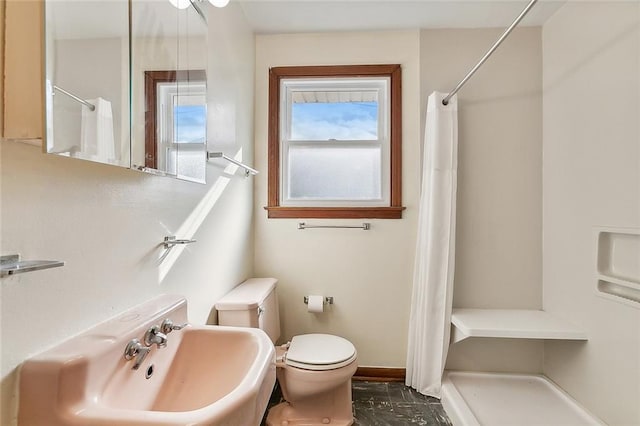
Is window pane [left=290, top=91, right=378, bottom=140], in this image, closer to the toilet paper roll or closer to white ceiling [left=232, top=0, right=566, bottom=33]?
white ceiling [left=232, top=0, right=566, bottom=33]

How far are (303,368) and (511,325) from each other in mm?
1262

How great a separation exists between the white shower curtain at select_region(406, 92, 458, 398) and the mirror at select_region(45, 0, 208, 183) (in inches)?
55.0

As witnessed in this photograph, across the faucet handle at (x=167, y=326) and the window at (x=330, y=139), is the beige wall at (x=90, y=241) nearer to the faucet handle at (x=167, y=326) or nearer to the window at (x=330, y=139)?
the faucet handle at (x=167, y=326)

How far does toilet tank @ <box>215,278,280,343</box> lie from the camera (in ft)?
5.09

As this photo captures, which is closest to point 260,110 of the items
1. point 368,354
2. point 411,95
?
point 411,95

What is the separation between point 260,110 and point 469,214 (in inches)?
65.0

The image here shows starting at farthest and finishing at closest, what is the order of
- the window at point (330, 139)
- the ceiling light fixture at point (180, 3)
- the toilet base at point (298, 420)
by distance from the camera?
the window at point (330, 139)
the toilet base at point (298, 420)
the ceiling light fixture at point (180, 3)

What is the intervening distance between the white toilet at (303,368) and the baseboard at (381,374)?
1.54ft

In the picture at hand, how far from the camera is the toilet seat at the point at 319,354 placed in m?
1.61

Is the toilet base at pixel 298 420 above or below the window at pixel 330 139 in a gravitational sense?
below

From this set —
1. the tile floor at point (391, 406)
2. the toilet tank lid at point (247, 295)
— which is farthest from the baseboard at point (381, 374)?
the toilet tank lid at point (247, 295)

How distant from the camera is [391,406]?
1.92m

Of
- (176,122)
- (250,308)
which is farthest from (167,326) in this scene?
(176,122)

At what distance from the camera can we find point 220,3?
4.92 ft
